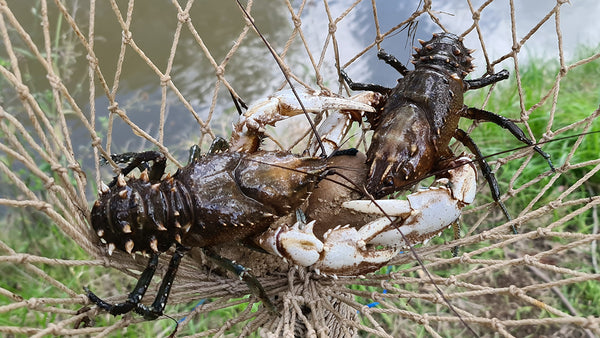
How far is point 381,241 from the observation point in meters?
1.84

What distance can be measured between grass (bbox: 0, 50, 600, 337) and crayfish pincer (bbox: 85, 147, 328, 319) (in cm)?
109

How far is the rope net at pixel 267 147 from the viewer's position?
5.12ft

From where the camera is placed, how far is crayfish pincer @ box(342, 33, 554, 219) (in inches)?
81.1

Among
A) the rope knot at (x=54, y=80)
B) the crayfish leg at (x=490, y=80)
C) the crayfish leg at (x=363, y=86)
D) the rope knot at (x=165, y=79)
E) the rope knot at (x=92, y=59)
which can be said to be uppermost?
the crayfish leg at (x=490, y=80)

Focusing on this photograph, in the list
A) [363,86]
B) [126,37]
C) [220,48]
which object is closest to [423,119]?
[363,86]

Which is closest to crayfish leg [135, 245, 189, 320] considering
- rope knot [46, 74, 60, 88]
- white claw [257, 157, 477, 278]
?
white claw [257, 157, 477, 278]

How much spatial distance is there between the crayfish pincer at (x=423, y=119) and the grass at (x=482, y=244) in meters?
1.18

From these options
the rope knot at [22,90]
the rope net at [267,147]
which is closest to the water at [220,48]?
the rope net at [267,147]

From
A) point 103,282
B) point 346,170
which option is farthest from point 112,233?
point 103,282

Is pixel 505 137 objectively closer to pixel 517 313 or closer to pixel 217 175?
pixel 517 313

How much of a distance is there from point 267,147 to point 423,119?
2448 mm

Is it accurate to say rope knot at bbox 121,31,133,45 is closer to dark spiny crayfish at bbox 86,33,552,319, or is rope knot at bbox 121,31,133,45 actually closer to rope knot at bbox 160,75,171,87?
rope knot at bbox 160,75,171,87

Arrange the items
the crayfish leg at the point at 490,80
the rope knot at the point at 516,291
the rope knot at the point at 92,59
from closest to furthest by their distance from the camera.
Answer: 1. the rope knot at the point at 516,291
2. the rope knot at the point at 92,59
3. the crayfish leg at the point at 490,80

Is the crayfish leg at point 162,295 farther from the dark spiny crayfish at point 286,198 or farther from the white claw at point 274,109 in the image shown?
the white claw at point 274,109
